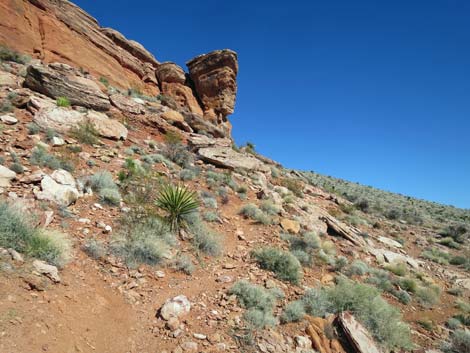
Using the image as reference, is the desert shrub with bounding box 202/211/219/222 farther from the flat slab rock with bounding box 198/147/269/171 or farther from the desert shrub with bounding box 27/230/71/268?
the flat slab rock with bounding box 198/147/269/171

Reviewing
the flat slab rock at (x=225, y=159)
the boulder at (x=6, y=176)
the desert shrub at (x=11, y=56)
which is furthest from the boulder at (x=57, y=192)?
the desert shrub at (x=11, y=56)

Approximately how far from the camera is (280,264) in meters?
7.36

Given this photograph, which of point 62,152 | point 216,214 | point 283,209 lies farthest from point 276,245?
point 62,152

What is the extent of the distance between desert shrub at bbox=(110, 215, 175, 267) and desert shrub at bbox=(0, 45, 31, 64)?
13.5m

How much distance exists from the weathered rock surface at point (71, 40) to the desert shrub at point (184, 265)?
55.3 feet

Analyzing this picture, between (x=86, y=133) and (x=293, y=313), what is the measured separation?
385 inches

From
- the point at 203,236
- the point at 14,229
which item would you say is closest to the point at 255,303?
the point at 203,236

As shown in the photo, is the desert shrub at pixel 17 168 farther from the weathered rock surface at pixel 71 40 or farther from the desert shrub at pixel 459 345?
the weathered rock surface at pixel 71 40

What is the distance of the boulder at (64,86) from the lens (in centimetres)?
1178

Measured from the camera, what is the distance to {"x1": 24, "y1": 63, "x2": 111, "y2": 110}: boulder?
1178cm

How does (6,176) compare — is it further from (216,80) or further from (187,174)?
(216,80)

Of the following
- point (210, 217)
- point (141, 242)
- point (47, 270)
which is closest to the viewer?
point (47, 270)

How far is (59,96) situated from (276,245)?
37.5 ft

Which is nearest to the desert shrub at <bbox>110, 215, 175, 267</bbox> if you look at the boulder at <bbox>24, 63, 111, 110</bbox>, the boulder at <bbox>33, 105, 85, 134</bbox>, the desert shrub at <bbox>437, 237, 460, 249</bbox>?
the boulder at <bbox>33, 105, 85, 134</bbox>
